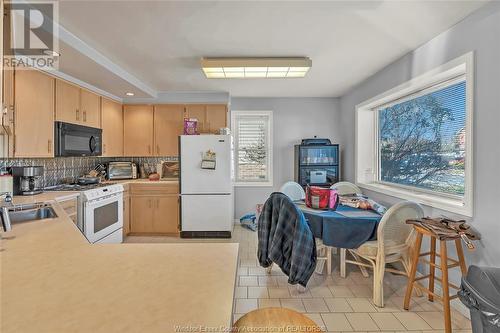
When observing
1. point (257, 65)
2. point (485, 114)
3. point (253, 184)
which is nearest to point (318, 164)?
point (253, 184)

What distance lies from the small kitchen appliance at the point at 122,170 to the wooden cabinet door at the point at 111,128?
191 mm

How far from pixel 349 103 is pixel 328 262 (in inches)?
107

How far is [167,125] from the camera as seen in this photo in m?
4.41

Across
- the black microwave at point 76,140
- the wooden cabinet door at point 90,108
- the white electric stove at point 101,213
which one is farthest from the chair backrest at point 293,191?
the wooden cabinet door at point 90,108

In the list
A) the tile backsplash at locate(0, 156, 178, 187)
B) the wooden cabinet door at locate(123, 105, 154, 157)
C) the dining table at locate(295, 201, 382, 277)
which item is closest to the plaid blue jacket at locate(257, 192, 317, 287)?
the dining table at locate(295, 201, 382, 277)

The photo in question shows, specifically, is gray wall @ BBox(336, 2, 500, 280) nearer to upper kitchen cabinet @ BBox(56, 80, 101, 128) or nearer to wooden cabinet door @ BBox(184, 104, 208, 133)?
wooden cabinet door @ BBox(184, 104, 208, 133)

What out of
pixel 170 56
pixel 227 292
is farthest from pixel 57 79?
pixel 227 292

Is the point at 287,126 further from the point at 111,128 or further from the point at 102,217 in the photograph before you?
the point at 102,217

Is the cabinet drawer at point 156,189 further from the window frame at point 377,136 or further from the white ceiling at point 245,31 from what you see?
the window frame at point 377,136

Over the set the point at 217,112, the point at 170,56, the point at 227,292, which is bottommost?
the point at 227,292

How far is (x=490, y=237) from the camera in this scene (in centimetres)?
187

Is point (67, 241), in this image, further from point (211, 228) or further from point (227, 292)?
point (211, 228)

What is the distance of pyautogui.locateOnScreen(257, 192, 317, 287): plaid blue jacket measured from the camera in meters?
2.27

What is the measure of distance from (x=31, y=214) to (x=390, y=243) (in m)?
2.81
